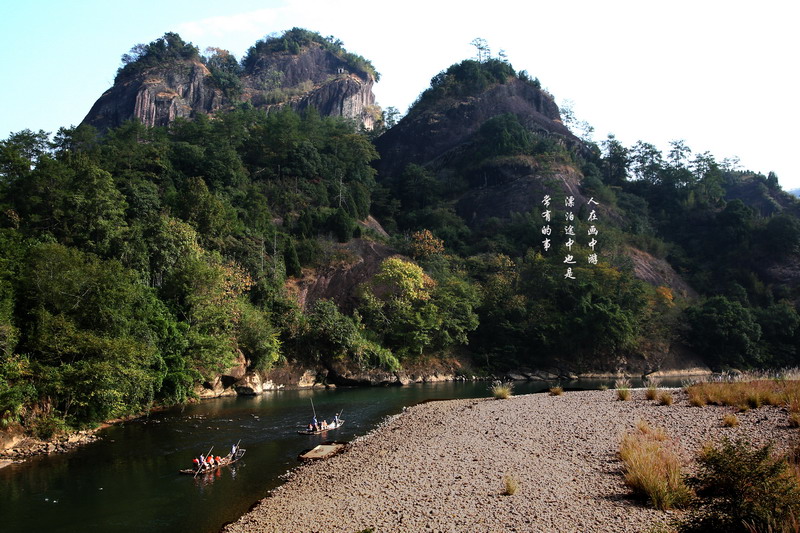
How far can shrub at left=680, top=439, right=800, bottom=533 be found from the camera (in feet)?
24.7

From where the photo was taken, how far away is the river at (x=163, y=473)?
1373cm

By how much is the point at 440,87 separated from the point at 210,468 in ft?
323

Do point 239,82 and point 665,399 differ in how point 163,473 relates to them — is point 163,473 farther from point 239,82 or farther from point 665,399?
point 239,82

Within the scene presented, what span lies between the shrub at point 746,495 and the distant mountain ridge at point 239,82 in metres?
106

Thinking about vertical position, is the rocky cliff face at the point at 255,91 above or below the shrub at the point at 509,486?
above

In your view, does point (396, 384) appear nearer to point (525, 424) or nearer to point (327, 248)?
point (327, 248)

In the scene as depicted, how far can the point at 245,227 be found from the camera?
Answer: 5306cm

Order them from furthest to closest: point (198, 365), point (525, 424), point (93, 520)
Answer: point (198, 365)
point (525, 424)
point (93, 520)

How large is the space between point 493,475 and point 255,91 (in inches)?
5272

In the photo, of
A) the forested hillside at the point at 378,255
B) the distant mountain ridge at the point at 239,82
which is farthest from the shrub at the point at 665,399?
the distant mountain ridge at the point at 239,82

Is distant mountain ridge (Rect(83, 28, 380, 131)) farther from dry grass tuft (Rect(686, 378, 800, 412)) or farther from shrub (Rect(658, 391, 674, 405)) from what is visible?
dry grass tuft (Rect(686, 378, 800, 412))

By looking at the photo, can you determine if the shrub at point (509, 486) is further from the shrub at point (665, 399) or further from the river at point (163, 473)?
the shrub at point (665, 399)

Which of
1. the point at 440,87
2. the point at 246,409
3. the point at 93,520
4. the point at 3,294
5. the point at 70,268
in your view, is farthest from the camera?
the point at 440,87

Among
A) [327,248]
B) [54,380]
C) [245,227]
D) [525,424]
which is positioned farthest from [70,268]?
[327,248]
